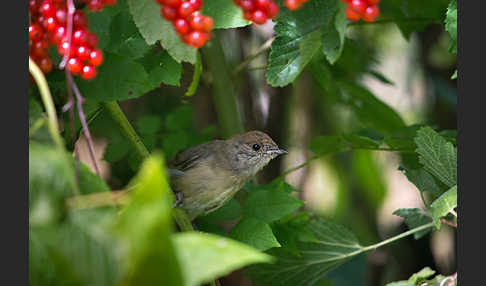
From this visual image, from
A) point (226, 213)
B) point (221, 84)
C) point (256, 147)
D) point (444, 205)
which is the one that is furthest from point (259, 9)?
point (256, 147)

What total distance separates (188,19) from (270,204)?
636 millimetres

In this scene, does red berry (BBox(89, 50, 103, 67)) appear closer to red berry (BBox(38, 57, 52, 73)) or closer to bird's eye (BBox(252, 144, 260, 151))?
red berry (BBox(38, 57, 52, 73))

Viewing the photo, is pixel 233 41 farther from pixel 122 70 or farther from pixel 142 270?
pixel 142 270

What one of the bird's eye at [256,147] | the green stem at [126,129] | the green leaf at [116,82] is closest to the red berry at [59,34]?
the green leaf at [116,82]

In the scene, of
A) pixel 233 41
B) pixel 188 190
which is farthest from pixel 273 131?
pixel 188 190

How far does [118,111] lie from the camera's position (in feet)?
4.33

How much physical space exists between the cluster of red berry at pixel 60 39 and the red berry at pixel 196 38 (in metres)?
0.16

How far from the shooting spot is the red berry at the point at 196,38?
3.62 ft

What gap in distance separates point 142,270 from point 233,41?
2127 millimetres

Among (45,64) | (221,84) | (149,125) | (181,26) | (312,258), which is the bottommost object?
(312,258)

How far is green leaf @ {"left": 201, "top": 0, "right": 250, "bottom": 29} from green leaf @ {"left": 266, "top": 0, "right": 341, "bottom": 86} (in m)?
0.14

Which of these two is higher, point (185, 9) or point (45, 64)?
point (185, 9)

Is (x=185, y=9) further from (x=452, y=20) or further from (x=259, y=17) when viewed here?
(x=452, y=20)

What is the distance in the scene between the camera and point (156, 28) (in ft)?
3.87
